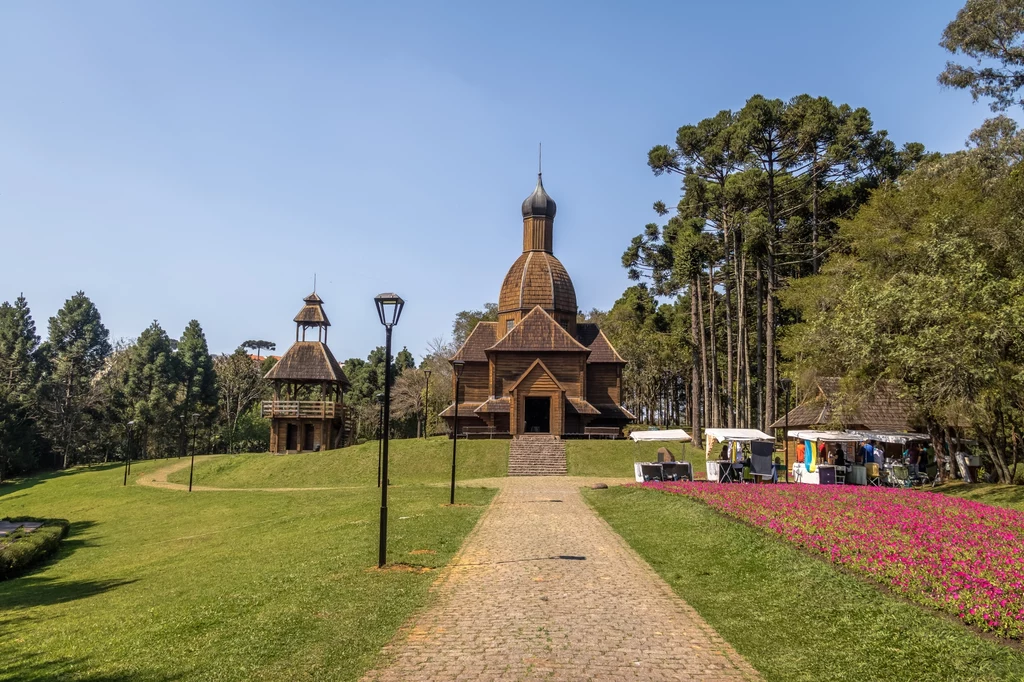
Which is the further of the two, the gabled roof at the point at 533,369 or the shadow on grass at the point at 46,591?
the gabled roof at the point at 533,369

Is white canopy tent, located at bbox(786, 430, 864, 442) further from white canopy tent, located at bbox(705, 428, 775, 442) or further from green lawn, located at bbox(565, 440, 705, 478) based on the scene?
green lawn, located at bbox(565, 440, 705, 478)

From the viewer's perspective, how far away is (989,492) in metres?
23.6

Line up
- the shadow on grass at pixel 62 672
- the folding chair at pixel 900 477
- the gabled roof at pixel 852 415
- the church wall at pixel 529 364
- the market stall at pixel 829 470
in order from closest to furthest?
the shadow on grass at pixel 62 672, the market stall at pixel 829 470, the folding chair at pixel 900 477, the gabled roof at pixel 852 415, the church wall at pixel 529 364

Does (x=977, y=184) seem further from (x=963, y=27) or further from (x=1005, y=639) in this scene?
(x=1005, y=639)

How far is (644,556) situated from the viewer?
13.4 meters

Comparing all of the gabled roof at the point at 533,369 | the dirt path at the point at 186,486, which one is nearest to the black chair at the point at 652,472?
the dirt path at the point at 186,486

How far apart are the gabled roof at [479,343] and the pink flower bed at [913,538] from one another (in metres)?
27.0

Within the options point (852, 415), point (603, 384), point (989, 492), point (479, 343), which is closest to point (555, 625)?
point (989, 492)

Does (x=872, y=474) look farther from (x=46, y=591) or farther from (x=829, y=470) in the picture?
(x=46, y=591)

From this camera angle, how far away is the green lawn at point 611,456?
115 ft

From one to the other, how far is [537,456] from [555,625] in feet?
93.9

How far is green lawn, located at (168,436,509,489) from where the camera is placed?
116ft

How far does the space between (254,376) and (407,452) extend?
4727 cm

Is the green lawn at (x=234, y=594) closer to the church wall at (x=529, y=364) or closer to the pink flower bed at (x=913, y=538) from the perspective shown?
the pink flower bed at (x=913, y=538)
